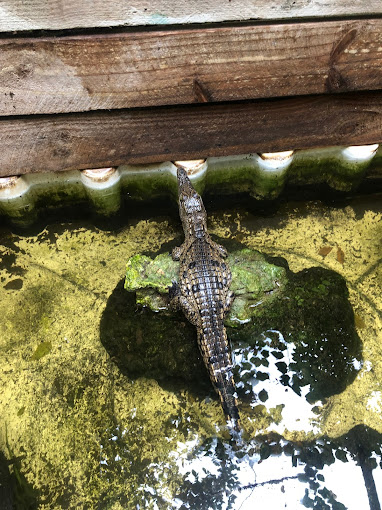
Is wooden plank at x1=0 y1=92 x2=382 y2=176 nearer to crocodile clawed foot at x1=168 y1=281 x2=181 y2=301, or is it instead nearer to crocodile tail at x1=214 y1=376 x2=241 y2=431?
crocodile clawed foot at x1=168 y1=281 x2=181 y2=301

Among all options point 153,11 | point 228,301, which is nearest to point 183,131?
point 153,11

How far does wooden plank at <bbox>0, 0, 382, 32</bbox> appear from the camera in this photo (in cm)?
194

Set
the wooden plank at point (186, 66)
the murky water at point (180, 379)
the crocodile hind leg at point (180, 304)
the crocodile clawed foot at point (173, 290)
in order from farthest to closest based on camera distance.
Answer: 1. the crocodile clawed foot at point (173, 290)
2. the crocodile hind leg at point (180, 304)
3. the murky water at point (180, 379)
4. the wooden plank at point (186, 66)

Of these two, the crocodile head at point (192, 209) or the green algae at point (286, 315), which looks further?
the crocodile head at point (192, 209)

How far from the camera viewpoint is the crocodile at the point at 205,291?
2.57 m

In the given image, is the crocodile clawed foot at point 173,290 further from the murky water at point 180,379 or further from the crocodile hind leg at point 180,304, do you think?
the murky water at point 180,379

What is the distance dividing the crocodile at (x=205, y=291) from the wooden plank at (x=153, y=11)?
1018 millimetres

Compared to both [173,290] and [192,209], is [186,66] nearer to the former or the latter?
[192,209]

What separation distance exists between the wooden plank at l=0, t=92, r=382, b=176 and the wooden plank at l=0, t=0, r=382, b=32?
528 millimetres

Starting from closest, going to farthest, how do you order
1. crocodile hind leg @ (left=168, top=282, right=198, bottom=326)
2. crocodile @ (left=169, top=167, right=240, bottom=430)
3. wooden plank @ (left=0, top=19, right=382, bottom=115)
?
wooden plank @ (left=0, top=19, right=382, bottom=115) < crocodile @ (left=169, top=167, right=240, bottom=430) < crocodile hind leg @ (left=168, top=282, right=198, bottom=326)

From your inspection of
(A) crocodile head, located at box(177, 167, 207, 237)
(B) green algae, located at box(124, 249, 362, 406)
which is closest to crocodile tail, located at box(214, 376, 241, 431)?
(B) green algae, located at box(124, 249, 362, 406)

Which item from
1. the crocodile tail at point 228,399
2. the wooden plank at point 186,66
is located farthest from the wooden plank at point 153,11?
the crocodile tail at point 228,399

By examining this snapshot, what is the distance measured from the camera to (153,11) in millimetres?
2037

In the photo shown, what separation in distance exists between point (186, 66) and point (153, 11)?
1.10 feet
